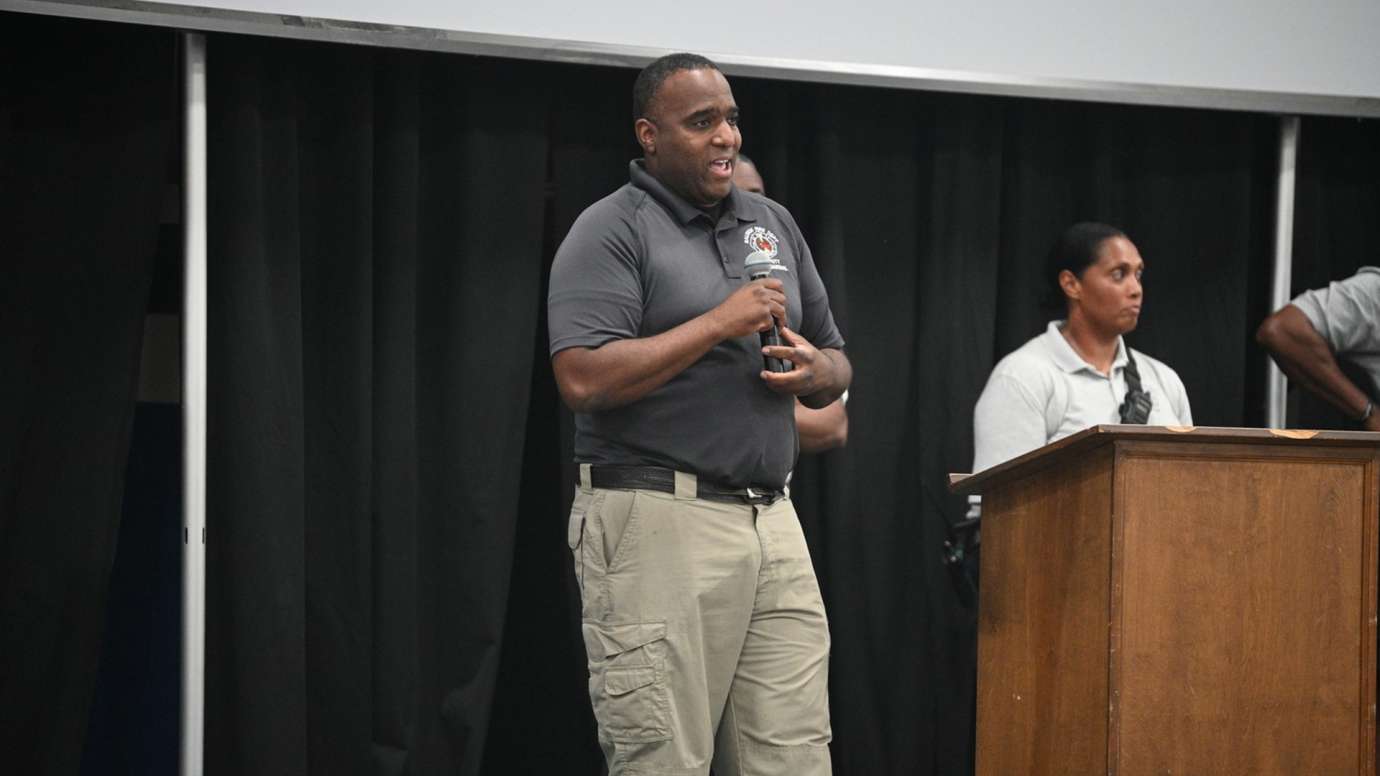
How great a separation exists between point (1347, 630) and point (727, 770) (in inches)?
42.9

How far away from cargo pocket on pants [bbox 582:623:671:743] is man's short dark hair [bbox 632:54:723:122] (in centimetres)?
89

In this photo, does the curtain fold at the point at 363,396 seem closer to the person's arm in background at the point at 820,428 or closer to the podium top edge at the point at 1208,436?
the person's arm in background at the point at 820,428

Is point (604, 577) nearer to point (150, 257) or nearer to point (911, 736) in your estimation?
point (150, 257)

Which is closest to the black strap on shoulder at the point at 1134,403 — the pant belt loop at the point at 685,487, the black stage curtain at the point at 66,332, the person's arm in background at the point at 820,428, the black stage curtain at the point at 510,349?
the black stage curtain at the point at 510,349

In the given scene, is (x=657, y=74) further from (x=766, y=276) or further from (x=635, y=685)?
(x=635, y=685)

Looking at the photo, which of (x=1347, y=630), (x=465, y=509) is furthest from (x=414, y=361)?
(x=1347, y=630)

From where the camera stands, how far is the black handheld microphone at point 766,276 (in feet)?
8.26

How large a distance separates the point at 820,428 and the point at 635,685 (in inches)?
42.1

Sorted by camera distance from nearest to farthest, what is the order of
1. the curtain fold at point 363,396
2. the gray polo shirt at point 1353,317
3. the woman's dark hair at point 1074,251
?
the curtain fold at point 363,396 → the woman's dark hair at point 1074,251 → the gray polo shirt at point 1353,317

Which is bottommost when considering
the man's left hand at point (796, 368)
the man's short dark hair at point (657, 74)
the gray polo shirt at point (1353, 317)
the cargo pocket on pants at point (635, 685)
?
the cargo pocket on pants at point (635, 685)

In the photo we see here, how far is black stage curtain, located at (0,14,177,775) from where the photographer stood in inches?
130

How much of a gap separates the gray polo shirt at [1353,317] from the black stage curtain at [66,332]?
2906mm

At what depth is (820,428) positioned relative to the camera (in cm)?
338

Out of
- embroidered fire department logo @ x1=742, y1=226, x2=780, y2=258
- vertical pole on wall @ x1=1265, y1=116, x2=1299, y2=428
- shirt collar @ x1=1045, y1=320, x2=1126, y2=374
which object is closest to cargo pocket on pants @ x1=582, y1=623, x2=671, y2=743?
embroidered fire department logo @ x1=742, y1=226, x2=780, y2=258
